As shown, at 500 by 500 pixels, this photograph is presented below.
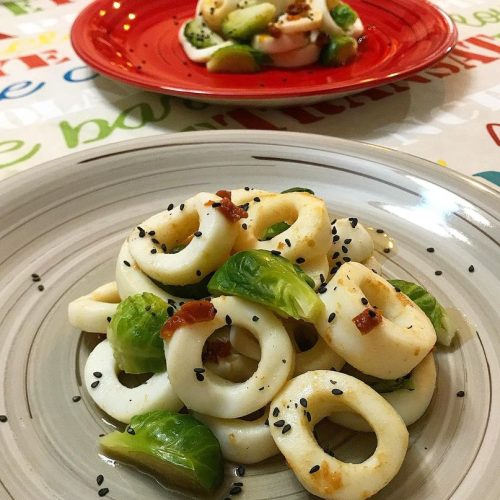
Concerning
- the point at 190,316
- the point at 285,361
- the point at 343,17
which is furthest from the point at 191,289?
the point at 343,17

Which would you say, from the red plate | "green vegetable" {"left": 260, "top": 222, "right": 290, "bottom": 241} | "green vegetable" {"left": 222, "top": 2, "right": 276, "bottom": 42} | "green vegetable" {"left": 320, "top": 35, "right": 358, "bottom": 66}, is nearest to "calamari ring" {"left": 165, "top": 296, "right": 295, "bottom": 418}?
"green vegetable" {"left": 260, "top": 222, "right": 290, "bottom": 241}

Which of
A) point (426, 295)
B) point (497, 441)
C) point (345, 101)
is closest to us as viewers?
point (497, 441)

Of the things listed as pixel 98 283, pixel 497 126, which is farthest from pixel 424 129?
pixel 98 283

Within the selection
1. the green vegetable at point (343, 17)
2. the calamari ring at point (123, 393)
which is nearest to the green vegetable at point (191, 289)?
the calamari ring at point (123, 393)

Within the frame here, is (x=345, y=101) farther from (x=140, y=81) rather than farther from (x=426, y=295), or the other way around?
(x=426, y=295)

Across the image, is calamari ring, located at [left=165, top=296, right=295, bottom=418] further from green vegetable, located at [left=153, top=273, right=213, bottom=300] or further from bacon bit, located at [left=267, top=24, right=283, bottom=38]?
bacon bit, located at [left=267, top=24, right=283, bottom=38]

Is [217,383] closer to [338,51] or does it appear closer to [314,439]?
[314,439]

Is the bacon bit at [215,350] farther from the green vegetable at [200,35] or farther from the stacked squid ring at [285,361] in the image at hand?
the green vegetable at [200,35]
